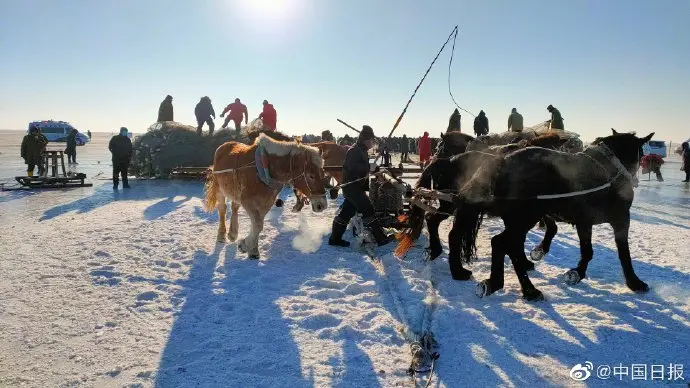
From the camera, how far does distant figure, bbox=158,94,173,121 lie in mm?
18328

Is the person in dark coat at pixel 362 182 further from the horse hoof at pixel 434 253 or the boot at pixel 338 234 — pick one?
the horse hoof at pixel 434 253

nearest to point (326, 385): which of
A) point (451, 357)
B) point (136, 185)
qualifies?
point (451, 357)

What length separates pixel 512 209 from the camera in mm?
4703

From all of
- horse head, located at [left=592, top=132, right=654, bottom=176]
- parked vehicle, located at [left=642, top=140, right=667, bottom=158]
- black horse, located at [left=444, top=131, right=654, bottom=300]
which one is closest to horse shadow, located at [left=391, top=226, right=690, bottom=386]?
black horse, located at [left=444, top=131, right=654, bottom=300]

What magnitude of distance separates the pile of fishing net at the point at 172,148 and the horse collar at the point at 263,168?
34.1 ft

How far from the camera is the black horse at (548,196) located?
4.68m

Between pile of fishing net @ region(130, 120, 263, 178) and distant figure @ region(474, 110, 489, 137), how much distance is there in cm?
→ 827

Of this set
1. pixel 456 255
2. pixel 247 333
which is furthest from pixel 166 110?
pixel 247 333

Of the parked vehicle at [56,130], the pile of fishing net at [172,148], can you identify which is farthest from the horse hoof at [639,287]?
the parked vehicle at [56,130]

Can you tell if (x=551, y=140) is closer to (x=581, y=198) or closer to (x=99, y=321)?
(x=581, y=198)

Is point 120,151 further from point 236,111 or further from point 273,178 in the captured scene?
point 273,178

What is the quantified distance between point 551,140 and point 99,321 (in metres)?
5.86

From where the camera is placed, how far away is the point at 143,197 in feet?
39.3

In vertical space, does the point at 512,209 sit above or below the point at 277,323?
above
